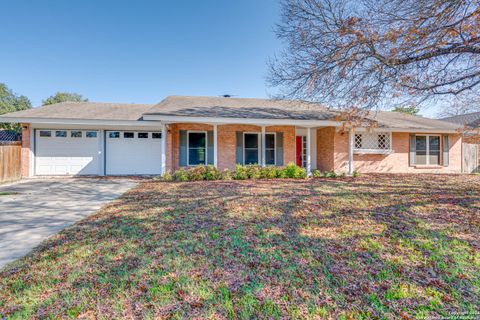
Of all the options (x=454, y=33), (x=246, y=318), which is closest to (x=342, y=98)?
(x=454, y=33)

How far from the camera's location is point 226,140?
1211cm

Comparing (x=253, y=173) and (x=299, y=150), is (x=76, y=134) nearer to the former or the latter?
(x=253, y=173)

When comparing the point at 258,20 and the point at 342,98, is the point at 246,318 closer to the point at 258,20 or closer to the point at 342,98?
the point at 342,98

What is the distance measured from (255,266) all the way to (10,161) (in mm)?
12668

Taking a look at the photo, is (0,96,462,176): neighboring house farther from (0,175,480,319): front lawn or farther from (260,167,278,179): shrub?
(0,175,480,319): front lawn

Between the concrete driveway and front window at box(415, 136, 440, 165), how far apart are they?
15.7 metres

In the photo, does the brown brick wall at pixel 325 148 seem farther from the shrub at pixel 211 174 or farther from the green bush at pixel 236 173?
the shrub at pixel 211 174

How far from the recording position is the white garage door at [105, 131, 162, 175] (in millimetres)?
12273

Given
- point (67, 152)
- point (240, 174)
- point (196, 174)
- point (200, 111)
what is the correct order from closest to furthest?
point (196, 174), point (240, 174), point (200, 111), point (67, 152)

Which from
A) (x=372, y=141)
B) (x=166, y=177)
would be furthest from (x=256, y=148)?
(x=372, y=141)

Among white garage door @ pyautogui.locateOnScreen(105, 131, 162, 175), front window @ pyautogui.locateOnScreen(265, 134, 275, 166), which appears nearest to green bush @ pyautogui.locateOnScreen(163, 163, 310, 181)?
front window @ pyautogui.locateOnScreen(265, 134, 275, 166)

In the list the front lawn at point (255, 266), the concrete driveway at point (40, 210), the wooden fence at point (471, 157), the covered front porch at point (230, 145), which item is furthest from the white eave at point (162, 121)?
the wooden fence at point (471, 157)

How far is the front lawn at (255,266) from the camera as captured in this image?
7.29ft

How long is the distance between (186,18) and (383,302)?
45.6 ft
